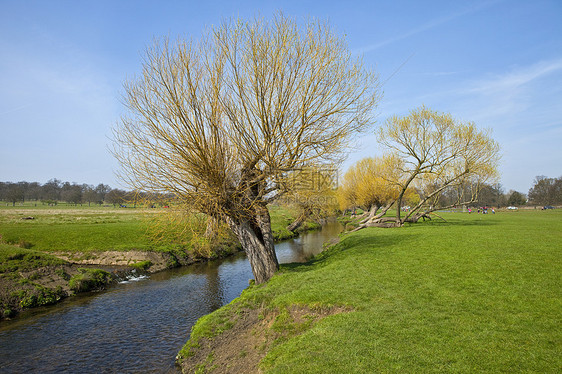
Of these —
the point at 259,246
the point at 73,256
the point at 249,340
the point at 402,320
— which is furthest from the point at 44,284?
the point at 402,320

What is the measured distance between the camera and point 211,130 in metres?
10.7

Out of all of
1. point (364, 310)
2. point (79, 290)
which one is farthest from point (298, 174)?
point (79, 290)

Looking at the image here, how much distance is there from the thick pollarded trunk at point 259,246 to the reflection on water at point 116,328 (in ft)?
7.54

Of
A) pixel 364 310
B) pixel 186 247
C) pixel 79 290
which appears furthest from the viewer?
pixel 186 247

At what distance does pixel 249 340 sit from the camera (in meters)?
8.09

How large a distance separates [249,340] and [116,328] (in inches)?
224

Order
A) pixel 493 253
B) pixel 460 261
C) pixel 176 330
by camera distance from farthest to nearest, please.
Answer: pixel 493 253 → pixel 460 261 → pixel 176 330

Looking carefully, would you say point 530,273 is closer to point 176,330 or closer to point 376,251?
point 376,251

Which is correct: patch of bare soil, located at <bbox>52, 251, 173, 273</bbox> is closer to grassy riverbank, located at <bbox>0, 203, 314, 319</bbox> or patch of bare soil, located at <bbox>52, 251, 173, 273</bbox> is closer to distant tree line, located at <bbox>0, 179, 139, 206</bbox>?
grassy riverbank, located at <bbox>0, 203, 314, 319</bbox>

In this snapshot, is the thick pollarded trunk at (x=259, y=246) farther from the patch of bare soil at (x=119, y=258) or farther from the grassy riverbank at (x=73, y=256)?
the patch of bare soil at (x=119, y=258)

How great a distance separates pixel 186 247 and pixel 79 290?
949 centimetres

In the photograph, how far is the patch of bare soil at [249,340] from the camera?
720 centimetres

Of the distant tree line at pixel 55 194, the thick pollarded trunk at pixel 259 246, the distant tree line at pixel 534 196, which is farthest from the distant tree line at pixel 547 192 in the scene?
the distant tree line at pixel 55 194

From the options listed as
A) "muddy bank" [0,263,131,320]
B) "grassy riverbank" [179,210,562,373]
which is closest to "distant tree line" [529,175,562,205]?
"grassy riverbank" [179,210,562,373]
